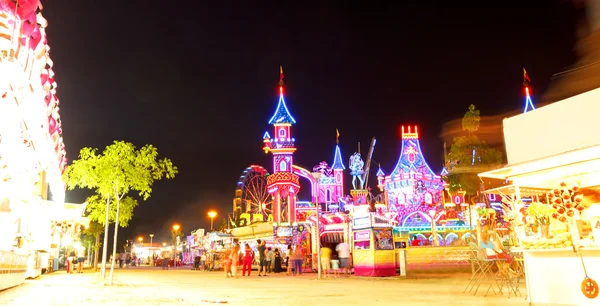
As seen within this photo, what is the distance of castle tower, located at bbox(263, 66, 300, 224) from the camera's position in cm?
4831

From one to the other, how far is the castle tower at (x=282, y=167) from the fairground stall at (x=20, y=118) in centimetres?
2825

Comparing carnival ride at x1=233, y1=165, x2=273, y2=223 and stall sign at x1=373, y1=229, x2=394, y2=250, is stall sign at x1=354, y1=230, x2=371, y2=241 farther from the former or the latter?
carnival ride at x1=233, y1=165, x2=273, y2=223

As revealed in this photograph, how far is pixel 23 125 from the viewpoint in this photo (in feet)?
54.0

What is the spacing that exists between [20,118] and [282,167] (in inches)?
1406

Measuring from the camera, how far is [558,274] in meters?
7.78

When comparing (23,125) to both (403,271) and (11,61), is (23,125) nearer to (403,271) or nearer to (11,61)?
(11,61)

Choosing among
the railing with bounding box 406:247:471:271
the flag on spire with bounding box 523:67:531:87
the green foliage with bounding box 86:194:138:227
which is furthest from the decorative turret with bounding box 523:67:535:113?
the green foliage with bounding box 86:194:138:227

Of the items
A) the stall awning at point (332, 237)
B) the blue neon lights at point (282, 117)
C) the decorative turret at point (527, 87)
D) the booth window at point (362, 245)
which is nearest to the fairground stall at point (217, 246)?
the stall awning at point (332, 237)

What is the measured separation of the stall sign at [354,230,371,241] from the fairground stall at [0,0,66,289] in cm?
1328

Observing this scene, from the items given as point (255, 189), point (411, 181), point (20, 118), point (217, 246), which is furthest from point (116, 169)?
point (411, 181)

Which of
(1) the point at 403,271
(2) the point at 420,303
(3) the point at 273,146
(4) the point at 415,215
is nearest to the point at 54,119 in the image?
(1) the point at 403,271

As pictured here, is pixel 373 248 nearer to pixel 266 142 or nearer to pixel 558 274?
pixel 558 274

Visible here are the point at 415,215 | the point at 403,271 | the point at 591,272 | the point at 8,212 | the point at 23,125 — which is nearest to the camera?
the point at 591,272

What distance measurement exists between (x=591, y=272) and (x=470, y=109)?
20.4 m
